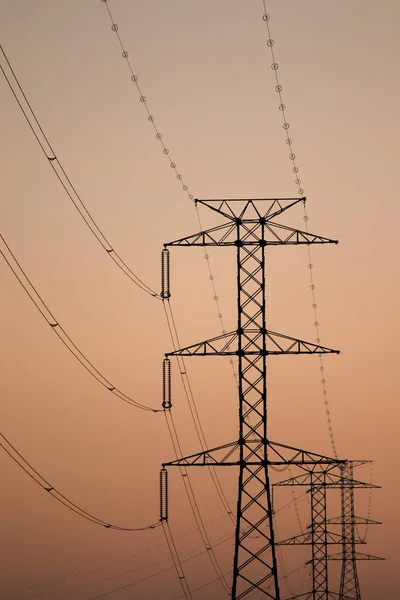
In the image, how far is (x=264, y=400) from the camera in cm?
4950

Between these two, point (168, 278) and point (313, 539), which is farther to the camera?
point (313, 539)

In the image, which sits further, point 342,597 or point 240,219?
point 342,597

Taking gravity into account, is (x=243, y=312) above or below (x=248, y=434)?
above

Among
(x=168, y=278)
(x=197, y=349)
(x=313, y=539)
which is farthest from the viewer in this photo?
(x=313, y=539)

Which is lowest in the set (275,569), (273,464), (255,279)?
(275,569)

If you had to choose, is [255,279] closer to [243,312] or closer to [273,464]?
[243,312]

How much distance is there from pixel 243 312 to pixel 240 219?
12.1 feet

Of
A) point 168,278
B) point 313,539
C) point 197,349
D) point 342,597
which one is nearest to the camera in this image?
point 197,349

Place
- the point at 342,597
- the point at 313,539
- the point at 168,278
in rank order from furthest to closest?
the point at 342,597 → the point at 313,539 → the point at 168,278

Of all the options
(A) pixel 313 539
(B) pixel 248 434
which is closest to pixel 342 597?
(A) pixel 313 539

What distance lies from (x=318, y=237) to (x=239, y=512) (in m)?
10.9

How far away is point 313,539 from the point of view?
76750 mm

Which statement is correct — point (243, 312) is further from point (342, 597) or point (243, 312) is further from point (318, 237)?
point (342, 597)

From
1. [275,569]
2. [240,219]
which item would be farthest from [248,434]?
[240,219]
